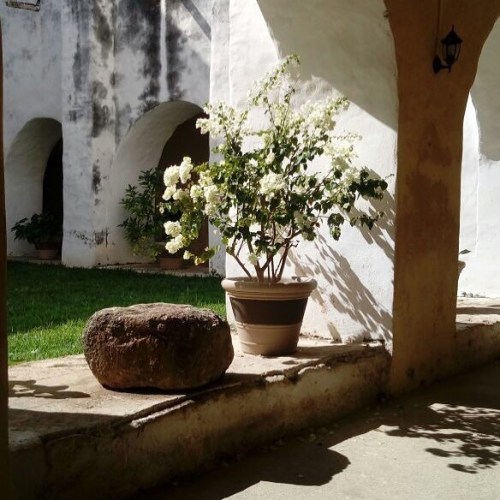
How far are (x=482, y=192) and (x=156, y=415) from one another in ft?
17.8

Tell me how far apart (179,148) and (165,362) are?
10.6 metres

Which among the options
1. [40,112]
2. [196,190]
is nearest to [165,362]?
[196,190]

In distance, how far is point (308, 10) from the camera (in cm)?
410

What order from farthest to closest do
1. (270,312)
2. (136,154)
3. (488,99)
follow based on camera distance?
(136,154) → (488,99) → (270,312)

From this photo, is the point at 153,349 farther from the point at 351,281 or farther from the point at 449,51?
the point at 449,51

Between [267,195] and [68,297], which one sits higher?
[267,195]

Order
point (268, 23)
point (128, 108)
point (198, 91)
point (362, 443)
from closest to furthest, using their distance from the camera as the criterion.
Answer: point (362, 443), point (268, 23), point (198, 91), point (128, 108)

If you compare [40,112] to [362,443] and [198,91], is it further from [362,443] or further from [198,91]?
[362,443]

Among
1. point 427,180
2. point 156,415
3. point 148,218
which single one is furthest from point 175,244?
point 148,218

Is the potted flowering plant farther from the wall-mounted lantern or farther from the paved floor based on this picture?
the wall-mounted lantern

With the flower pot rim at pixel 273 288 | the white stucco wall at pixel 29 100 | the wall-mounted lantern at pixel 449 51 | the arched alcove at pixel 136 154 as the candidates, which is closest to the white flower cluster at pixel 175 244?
the flower pot rim at pixel 273 288

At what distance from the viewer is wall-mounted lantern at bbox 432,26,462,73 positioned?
410cm

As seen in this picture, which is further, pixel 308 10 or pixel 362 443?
pixel 308 10

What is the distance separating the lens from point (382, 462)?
3.05 meters
